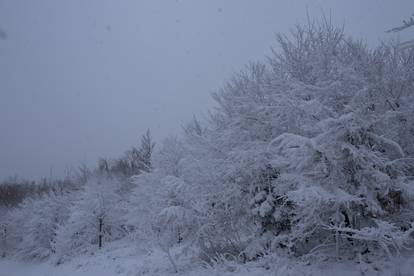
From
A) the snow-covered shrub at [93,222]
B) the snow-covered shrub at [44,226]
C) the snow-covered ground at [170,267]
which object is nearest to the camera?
the snow-covered ground at [170,267]

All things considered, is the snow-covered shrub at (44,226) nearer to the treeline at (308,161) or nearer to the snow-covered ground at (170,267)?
the snow-covered ground at (170,267)

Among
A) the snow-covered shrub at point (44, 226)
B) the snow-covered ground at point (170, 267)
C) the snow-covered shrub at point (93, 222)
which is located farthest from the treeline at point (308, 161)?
the snow-covered shrub at point (44, 226)

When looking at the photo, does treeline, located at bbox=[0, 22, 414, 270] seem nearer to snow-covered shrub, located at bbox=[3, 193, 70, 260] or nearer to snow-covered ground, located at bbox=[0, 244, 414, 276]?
snow-covered ground, located at bbox=[0, 244, 414, 276]

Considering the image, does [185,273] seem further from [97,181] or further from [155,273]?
[97,181]

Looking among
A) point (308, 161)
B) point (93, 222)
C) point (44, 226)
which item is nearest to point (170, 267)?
point (308, 161)

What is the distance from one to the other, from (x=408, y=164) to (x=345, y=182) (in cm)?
212

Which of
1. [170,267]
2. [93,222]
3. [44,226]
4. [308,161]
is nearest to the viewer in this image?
[308,161]

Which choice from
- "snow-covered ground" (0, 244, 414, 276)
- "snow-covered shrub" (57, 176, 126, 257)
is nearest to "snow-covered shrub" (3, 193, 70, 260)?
"snow-covered ground" (0, 244, 414, 276)

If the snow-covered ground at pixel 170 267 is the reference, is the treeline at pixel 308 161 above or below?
above

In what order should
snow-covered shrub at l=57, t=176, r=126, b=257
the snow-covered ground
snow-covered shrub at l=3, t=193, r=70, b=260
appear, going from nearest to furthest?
the snow-covered ground < snow-covered shrub at l=57, t=176, r=126, b=257 < snow-covered shrub at l=3, t=193, r=70, b=260

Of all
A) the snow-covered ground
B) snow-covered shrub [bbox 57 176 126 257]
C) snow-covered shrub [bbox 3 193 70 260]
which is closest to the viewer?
the snow-covered ground

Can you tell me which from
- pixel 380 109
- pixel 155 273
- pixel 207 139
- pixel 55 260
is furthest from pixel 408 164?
pixel 55 260

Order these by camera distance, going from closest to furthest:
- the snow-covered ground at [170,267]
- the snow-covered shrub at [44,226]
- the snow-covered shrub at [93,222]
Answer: the snow-covered ground at [170,267] < the snow-covered shrub at [93,222] < the snow-covered shrub at [44,226]

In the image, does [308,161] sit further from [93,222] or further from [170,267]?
[93,222]
